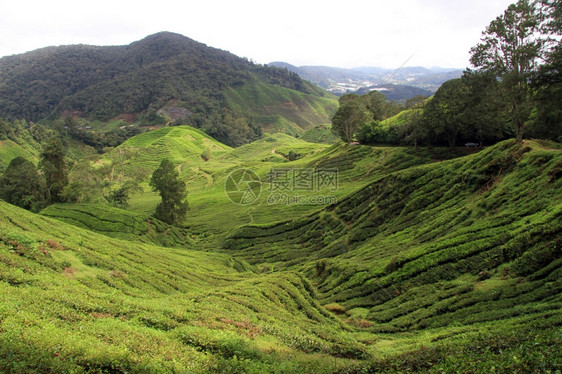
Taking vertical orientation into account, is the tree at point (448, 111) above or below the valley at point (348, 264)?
above

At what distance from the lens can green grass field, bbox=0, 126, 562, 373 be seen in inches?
467

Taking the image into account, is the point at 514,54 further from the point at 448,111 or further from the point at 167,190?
the point at 167,190

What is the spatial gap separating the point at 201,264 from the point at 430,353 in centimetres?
2614

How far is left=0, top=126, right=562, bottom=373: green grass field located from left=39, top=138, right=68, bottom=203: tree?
675 cm

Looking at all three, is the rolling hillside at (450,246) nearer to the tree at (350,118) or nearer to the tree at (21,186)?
the tree at (350,118)

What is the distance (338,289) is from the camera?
28922 mm

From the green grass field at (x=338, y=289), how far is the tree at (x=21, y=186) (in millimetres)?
11650

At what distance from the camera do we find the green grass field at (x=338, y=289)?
467 inches

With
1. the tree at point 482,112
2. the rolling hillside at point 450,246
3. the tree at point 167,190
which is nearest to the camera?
the rolling hillside at point 450,246

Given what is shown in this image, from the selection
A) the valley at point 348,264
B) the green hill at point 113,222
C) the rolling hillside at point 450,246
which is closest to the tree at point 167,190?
the valley at point 348,264

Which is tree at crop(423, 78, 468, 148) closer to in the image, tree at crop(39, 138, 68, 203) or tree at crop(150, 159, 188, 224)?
tree at crop(150, 159, 188, 224)

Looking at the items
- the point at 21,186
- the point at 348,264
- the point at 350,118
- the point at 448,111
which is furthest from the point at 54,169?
the point at 448,111

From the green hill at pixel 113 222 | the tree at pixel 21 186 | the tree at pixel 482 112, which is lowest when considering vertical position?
the green hill at pixel 113 222

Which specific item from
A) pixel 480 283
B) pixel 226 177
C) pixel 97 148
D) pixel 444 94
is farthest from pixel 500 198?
pixel 97 148
